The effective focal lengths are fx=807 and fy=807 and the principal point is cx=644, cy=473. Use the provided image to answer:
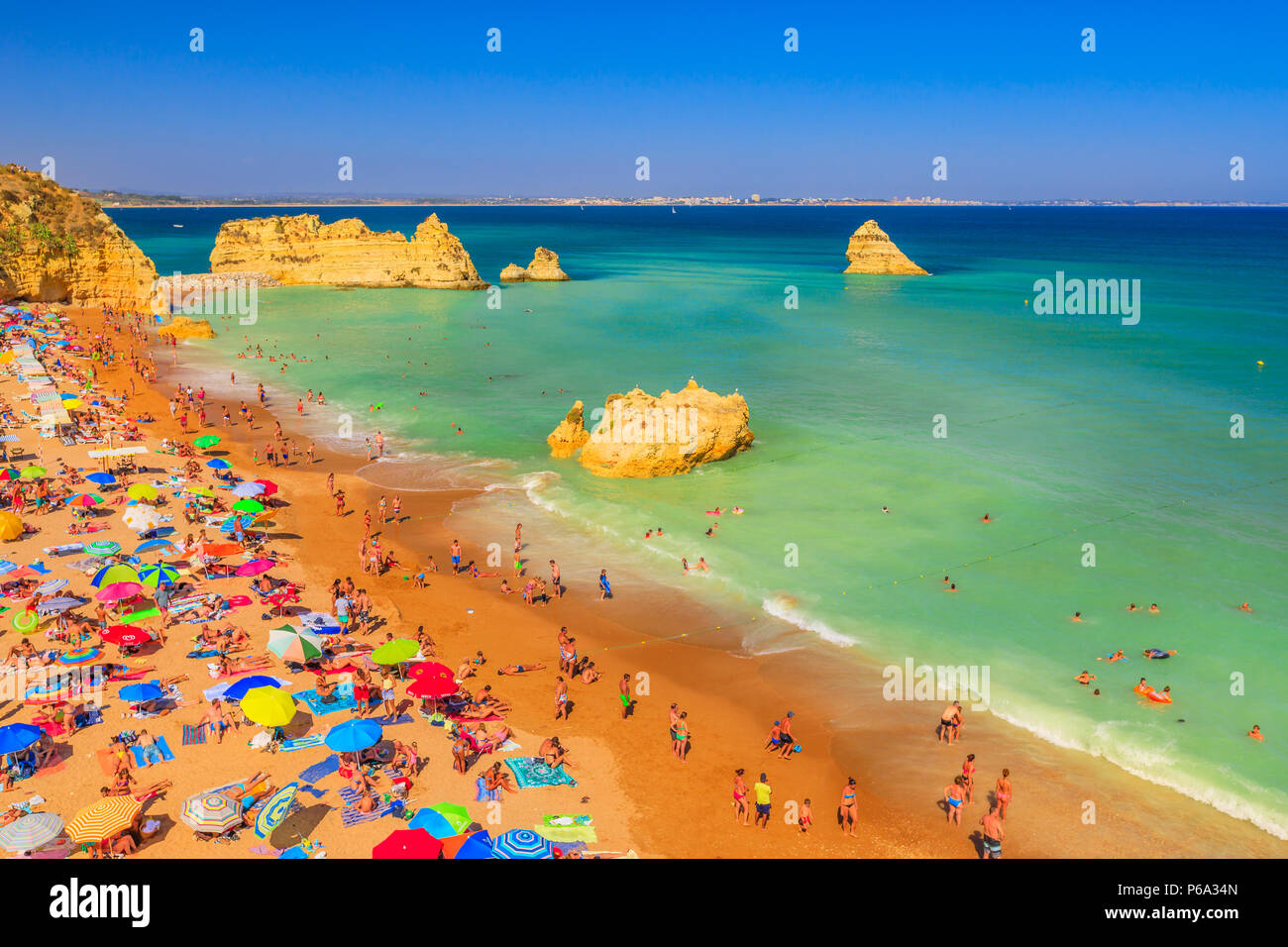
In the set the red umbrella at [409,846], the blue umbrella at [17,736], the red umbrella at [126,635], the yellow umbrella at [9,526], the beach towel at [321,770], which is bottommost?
the beach towel at [321,770]

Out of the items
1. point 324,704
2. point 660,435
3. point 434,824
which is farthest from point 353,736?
point 660,435

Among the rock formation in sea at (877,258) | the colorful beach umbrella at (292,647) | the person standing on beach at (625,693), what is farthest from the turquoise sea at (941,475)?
the rock formation in sea at (877,258)

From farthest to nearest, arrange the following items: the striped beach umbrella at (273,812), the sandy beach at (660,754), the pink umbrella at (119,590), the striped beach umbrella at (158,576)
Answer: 1. the striped beach umbrella at (158,576)
2. the pink umbrella at (119,590)
3. the sandy beach at (660,754)
4. the striped beach umbrella at (273,812)

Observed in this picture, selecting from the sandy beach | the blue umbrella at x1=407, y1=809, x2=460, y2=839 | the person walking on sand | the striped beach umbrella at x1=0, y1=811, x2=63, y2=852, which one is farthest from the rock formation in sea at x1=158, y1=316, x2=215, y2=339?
the person walking on sand

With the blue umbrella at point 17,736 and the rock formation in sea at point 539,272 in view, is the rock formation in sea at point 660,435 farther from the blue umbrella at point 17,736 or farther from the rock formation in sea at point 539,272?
the rock formation in sea at point 539,272

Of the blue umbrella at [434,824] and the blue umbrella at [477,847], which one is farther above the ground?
the blue umbrella at [477,847]

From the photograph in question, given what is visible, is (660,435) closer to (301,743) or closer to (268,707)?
(301,743)
